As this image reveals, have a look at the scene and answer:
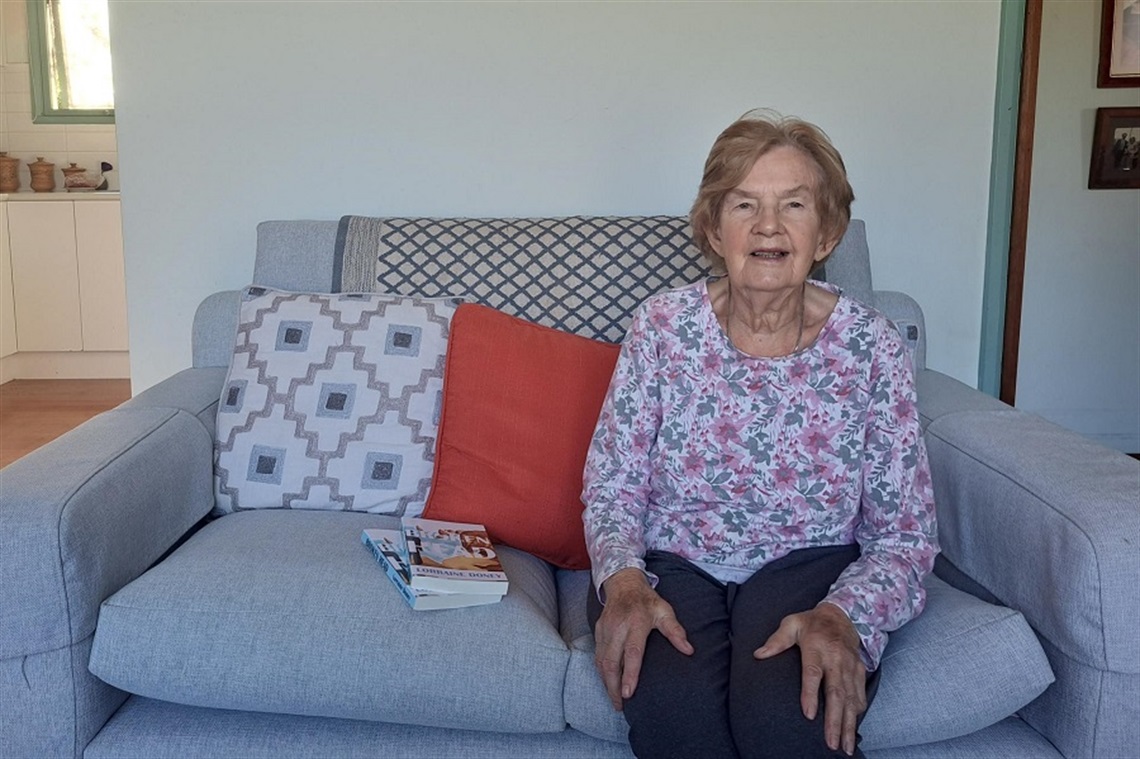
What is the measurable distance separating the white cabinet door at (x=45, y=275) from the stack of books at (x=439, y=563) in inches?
156

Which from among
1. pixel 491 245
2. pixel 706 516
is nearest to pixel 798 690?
pixel 706 516

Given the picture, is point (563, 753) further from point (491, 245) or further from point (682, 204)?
point (682, 204)

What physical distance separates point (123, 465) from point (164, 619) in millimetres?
276

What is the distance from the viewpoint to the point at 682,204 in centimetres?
253

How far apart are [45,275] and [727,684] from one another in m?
4.60

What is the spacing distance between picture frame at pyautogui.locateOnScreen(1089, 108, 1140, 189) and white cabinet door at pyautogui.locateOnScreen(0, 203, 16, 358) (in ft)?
14.5

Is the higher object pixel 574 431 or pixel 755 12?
pixel 755 12

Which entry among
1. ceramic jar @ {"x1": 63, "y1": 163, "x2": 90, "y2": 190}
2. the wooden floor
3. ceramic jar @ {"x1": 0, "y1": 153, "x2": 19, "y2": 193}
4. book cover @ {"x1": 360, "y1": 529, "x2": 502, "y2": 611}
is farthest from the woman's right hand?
ceramic jar @ {"x1": 0, "y1": 153, "x2": 19, "y2": 193}

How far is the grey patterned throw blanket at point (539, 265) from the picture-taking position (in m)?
2.06

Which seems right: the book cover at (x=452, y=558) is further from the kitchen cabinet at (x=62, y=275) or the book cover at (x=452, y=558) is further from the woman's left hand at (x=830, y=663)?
the kitchen cabinet at (x=62, y=275)

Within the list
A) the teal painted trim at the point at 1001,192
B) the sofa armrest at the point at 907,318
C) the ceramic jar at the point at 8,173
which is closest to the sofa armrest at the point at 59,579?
the sofa armrest at the point at 907,318

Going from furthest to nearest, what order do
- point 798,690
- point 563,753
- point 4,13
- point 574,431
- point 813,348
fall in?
point 4,13
point 574,431
point 813,348
point 563,753
point 798,690

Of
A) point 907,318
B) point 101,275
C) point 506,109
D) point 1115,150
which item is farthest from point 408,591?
point 101,275

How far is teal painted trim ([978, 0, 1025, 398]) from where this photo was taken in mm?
2469
